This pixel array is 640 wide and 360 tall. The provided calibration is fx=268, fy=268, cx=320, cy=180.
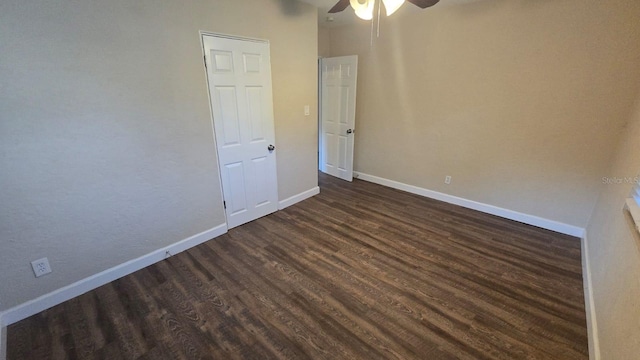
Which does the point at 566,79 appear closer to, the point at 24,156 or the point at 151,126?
the point at 151,126

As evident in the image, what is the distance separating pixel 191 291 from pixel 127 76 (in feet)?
5.60

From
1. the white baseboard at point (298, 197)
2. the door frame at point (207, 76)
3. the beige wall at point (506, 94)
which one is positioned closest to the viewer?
the door frame at point (207, 76)

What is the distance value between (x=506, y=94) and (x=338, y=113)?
7.29 ft

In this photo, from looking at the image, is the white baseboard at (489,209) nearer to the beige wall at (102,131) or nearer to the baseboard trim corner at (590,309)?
the baseboard trim corner at (590,309)

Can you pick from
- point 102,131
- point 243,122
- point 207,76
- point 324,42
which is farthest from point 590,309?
point 324,42

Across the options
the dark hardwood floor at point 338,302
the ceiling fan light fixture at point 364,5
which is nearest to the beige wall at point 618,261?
the dark hardwood floor at point 338,302

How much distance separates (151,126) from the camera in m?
2.19

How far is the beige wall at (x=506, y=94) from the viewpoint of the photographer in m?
2.48

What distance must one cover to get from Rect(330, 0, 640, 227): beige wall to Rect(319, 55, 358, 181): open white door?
0.27 meters

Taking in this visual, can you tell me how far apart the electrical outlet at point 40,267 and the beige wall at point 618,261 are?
10.9 ft

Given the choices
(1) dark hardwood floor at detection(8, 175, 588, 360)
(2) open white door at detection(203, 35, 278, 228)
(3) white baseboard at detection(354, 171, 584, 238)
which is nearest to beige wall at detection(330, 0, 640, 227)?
(3) white baseboard at detection(354, 171, 584, 238)

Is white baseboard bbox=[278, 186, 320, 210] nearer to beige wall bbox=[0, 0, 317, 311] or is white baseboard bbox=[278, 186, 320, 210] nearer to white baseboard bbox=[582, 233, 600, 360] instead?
beige wall bbox=[0, 0, 317, 311]

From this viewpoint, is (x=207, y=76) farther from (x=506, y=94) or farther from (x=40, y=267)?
(x=506, y=94)

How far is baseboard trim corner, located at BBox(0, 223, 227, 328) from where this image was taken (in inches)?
72.9
